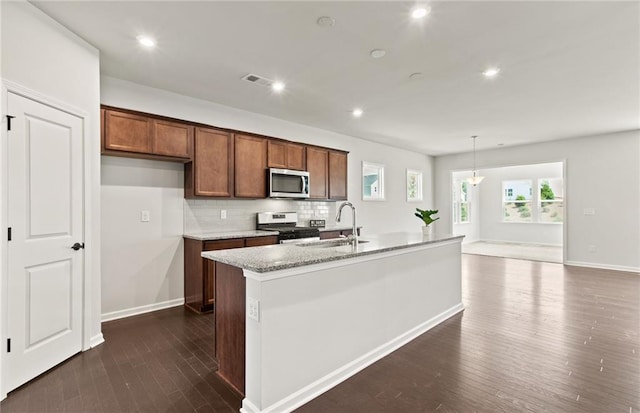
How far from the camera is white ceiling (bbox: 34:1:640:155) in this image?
2.28 meters

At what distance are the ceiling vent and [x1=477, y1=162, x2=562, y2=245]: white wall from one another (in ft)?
25.6

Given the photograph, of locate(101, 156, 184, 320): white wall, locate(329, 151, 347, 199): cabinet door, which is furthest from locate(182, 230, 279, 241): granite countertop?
locate(329, 151, 347, 199): cabinet door

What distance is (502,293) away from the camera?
4.44 metres

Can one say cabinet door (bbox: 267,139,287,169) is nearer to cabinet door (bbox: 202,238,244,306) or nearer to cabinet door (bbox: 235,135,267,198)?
cabinet door (bbox: 235,135,267,198)

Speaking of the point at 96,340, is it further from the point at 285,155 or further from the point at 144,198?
the point at 285,155

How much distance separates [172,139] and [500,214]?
10488 millimetres

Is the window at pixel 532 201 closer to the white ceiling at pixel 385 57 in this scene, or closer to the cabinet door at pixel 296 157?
the white ceiling at pixel 385 57

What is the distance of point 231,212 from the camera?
14.8 feet

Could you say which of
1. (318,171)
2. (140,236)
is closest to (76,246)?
(140,236)

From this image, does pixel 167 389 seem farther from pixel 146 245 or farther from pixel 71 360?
pixel 146 245

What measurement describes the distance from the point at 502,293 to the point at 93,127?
5.35 meters

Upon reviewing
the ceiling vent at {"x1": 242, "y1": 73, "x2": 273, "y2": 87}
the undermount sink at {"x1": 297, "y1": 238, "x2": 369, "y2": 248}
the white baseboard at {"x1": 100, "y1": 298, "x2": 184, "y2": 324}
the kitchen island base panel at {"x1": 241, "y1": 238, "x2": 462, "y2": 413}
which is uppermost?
the ceiling vent at {"x1": 242, "y1": 73, "x2": 273, "y2": 87}

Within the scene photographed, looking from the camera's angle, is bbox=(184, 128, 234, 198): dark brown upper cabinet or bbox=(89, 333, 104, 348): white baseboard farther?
bbox=(184, 128, 234, 198): dark brown upper cabinet

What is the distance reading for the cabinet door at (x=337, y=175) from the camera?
5.72 meters
